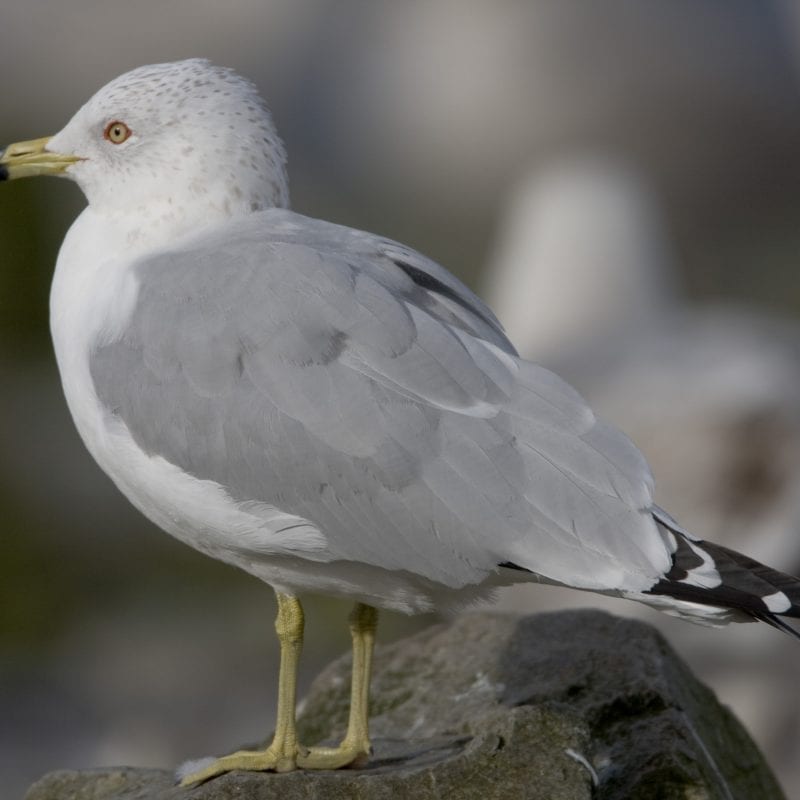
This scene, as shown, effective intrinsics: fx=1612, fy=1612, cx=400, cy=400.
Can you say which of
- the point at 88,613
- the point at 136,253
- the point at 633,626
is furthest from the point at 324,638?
the point at 136,253

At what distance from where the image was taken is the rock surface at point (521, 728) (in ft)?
12.5

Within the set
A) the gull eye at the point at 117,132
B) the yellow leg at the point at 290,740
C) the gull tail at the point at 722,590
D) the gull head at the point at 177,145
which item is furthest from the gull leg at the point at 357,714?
the gull eye at the point at 117,132

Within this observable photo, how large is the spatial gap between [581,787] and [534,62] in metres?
11.6

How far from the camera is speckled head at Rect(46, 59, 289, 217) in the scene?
4.34 m

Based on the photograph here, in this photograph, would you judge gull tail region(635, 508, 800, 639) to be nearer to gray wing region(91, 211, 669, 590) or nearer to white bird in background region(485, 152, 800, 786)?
gray wing region(91, 211, 669, 590)

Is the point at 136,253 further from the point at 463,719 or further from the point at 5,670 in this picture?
the point at 5,670

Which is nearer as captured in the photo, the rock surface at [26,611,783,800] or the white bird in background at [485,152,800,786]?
the rock surface at [26,611,783,800]

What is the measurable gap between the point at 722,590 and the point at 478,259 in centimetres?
1003

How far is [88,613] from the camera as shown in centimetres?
940

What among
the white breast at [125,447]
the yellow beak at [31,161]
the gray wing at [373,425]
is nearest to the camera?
the gray wing at [373,425]

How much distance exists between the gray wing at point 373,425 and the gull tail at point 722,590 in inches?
2.0

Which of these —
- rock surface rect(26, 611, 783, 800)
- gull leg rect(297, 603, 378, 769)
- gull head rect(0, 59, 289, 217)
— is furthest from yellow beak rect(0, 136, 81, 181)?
rock surface rect(26, 611, 783, 800)

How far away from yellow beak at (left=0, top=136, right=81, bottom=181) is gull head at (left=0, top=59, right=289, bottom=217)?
5 centimetres

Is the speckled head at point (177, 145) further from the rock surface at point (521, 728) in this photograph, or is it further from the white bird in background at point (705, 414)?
the white bird in background at point (705, 414)
